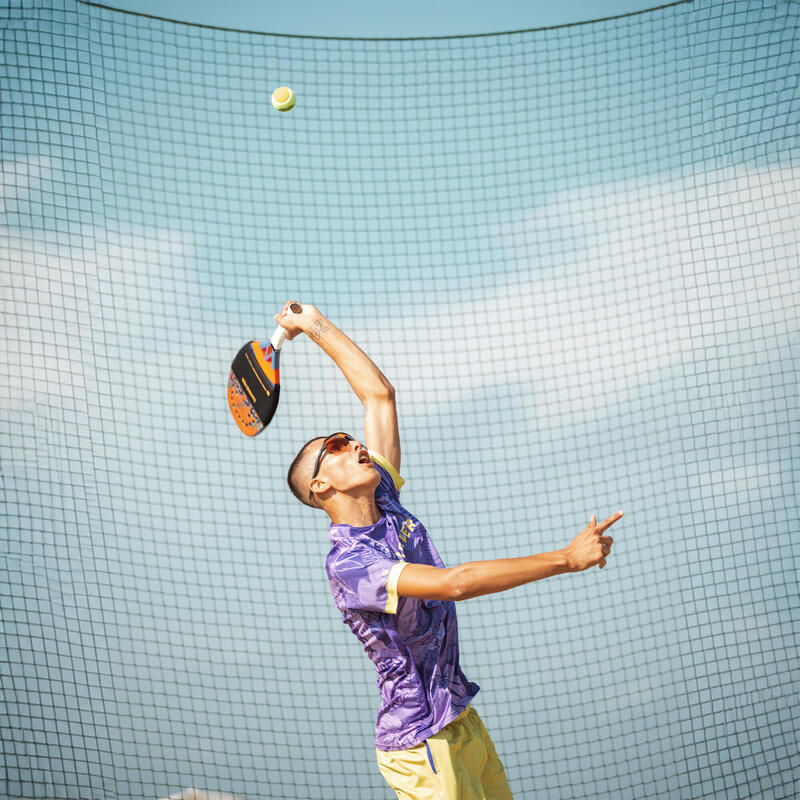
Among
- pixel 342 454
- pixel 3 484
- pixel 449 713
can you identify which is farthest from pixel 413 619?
pixel 3 484

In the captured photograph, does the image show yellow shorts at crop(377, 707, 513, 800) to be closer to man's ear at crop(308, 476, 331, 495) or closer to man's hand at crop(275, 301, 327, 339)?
man's ear at crop(308, 476, 331, 495)

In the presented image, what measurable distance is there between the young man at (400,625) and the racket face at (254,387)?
0.55 m

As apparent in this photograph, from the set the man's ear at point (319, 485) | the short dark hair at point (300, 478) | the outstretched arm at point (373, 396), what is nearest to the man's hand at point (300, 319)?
the outstretched arm at point (373, 396)

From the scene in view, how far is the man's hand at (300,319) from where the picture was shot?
2.79 meters

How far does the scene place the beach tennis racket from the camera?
117 inches

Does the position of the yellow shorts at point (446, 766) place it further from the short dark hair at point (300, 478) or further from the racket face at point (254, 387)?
the racket face at point (254, 387)

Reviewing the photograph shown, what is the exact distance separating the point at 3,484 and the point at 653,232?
16.8 ft

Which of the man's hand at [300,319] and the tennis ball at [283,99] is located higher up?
the tennis ball at [283,99]

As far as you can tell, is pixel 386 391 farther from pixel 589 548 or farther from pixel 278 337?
pixel 589 548

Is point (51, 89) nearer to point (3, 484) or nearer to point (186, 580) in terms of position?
point (3, 484)

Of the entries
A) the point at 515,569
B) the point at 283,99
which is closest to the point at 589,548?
the point at 515,569

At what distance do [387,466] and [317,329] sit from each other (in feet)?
1.86

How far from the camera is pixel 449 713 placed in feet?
7.23

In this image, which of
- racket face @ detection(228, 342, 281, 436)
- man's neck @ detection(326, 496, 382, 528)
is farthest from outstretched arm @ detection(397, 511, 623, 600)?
racket face @ detection(228, 342, 281, 436)
